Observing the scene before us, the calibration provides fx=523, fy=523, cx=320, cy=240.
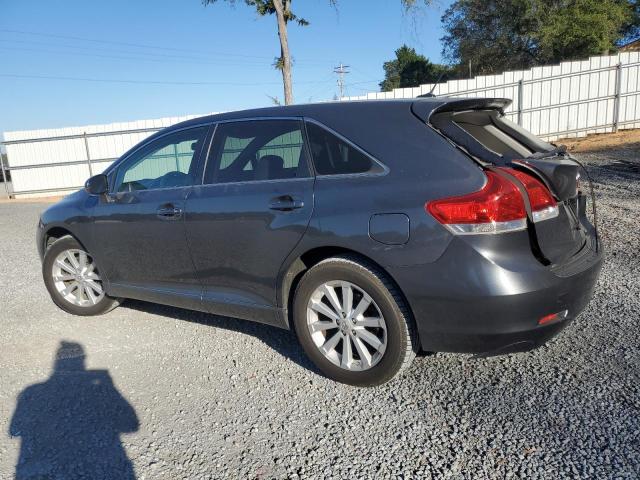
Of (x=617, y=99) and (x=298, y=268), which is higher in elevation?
(x=617, y=99)

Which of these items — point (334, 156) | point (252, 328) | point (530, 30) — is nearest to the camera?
point (334, 156)

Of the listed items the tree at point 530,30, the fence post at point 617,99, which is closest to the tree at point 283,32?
the fence post at point 617,99

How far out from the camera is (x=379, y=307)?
2930 millimetres

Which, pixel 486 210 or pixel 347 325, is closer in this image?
pixel 486 210

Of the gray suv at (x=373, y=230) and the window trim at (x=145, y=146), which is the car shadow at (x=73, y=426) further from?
the window trim at (x=145, y=146)

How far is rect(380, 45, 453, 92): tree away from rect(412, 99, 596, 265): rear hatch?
54.1 metres

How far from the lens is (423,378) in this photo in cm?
320

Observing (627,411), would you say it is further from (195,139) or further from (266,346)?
(195,139)

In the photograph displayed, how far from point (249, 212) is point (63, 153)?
1652 centimetres

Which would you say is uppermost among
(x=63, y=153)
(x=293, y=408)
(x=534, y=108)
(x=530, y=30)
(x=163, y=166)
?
(x=530, y=30)

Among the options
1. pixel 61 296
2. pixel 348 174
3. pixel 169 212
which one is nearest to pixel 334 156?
pixel 348 174

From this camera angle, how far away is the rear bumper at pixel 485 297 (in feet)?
8.62

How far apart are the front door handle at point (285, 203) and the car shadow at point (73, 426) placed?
4.79 feet

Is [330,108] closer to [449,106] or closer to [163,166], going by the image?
[449,106]
